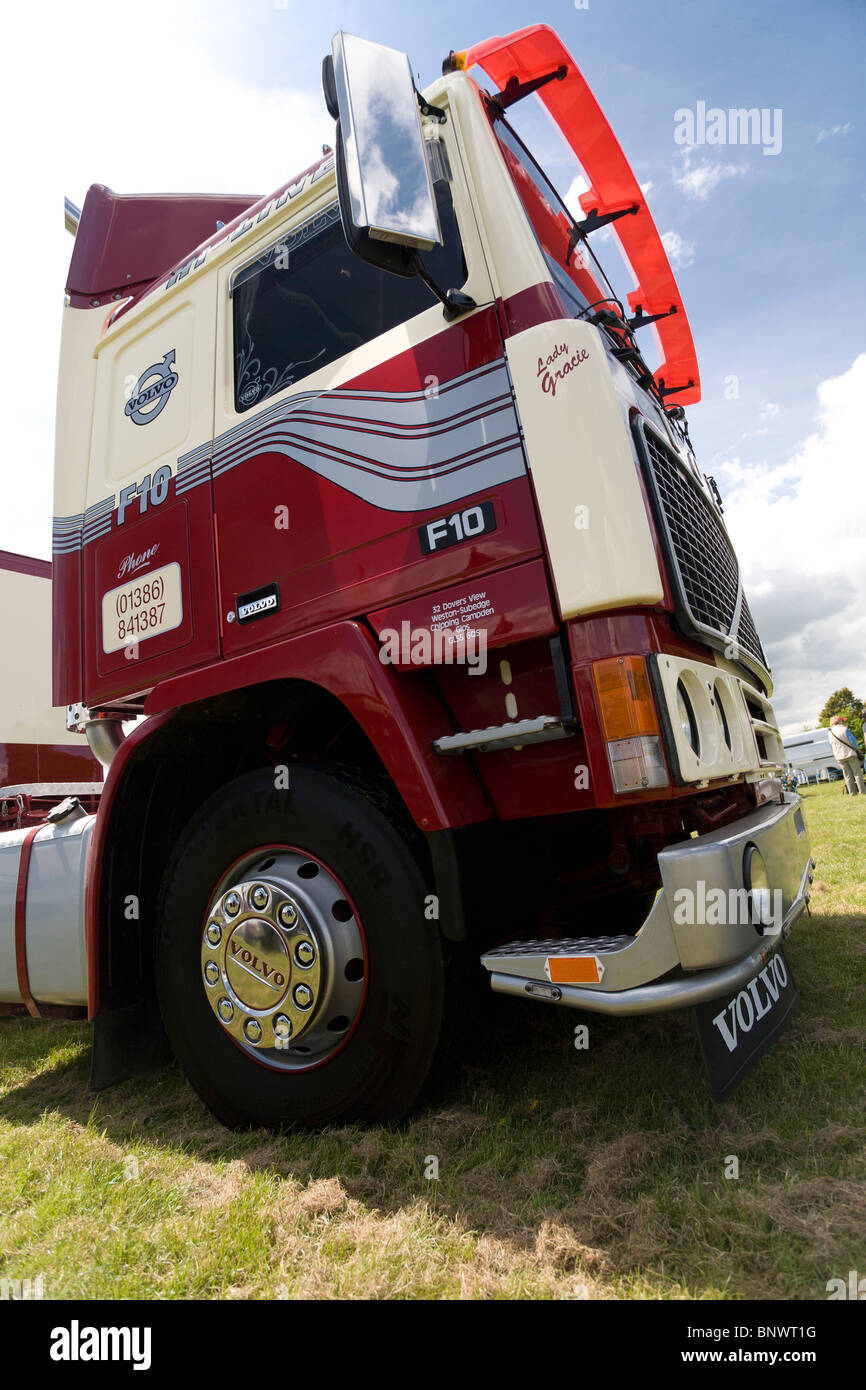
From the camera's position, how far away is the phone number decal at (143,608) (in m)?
2.83

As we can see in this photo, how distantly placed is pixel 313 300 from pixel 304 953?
85.6 inches

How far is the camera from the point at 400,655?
2.15 meters

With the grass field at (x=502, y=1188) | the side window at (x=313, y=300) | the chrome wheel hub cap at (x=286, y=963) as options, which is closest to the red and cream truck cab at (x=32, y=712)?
the grass field at (x=502, y=1188)

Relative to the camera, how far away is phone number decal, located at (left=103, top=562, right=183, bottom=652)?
2.83 meters

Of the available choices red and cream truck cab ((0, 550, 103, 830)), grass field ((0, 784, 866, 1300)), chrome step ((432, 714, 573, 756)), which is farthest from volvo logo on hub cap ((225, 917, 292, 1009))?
red and cream truck cab ((0, 550, 103, 830))

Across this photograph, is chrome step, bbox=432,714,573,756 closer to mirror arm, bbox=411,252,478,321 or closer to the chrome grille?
the chrome grille

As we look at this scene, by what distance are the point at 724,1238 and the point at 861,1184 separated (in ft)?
1.17

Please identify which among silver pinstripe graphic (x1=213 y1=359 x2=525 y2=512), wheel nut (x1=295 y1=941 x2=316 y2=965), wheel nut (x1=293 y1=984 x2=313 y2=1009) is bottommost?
wheel nut (x1=293 y1=984 x2=313 y2=1009)

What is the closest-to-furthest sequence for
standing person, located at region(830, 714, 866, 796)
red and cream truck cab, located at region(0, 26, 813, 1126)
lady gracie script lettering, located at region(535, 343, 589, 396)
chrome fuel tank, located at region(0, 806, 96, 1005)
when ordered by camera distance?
red and cream truck cab, located at region(0, 26, 813, 1126), lady gracie script lettering, located at region(535, 343, 589, 396), chrome fuel tank, located at region(0, 806, 96, 1005), standing person, located at region(830, 714, 866, 796)

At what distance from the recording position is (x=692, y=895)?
1.68 meters

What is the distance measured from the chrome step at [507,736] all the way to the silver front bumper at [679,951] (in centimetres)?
39

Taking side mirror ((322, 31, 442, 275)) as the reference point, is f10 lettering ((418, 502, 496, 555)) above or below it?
below

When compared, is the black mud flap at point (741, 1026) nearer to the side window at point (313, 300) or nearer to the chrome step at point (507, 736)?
the chrome step at point (507, 736)

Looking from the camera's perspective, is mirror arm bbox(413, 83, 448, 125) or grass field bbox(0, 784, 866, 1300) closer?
grass field bbox(0, 784, 866, 1300)
